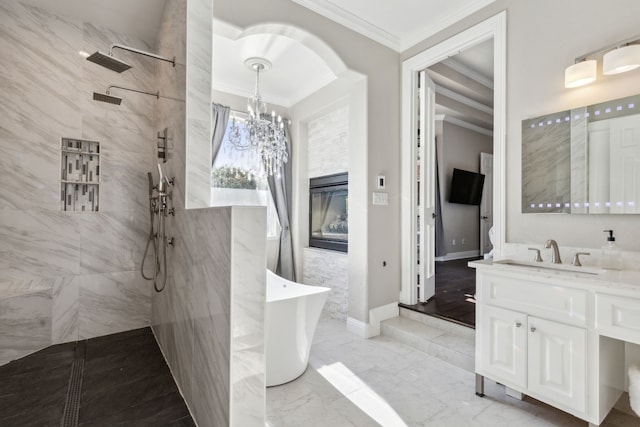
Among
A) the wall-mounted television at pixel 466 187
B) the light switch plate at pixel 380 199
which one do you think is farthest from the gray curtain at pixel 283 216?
the wall-mounted television at pixel 466 187

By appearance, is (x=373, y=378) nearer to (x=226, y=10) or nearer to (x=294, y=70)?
(x=226, y=10)

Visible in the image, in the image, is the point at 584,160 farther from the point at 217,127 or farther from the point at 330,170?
the point at 217,127

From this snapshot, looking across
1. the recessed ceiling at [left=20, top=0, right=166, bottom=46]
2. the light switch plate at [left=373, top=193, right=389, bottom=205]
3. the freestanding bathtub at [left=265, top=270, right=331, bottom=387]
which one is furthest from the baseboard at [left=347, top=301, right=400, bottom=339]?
the recessed ceiling at [left=20, top=0, right=166, bottom=46]

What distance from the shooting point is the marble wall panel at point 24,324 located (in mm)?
2330

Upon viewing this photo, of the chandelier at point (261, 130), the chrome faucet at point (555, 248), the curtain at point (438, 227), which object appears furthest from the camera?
the curtain at point (438, 227)

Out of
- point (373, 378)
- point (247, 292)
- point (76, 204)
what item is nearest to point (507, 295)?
point (373, 378)

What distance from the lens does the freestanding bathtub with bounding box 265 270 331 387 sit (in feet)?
7.29

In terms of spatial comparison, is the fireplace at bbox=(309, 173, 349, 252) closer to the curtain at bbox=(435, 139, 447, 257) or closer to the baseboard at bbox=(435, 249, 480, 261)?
the curtain at bbox=(435, 139, 447, 257)

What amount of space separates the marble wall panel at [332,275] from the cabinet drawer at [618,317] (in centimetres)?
232

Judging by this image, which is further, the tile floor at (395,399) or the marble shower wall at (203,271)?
the tile floor at (395,399)

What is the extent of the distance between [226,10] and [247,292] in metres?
2.14

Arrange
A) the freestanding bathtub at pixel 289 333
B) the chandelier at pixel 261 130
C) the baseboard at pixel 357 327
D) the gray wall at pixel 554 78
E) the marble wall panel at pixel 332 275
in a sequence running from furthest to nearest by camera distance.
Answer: the marble wall panel at pixel 332 275
the chandelier at pixel 261 130
the baseboard at pixel 357 327
the freestanding bathtub at pixel 289 333
the gray wall at pixel 554 78

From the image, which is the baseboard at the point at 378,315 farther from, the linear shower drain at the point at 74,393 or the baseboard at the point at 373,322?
the linear shower drain at the point at 74,393

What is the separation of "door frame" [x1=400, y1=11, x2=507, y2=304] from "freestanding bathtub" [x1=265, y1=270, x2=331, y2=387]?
1327mm
